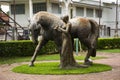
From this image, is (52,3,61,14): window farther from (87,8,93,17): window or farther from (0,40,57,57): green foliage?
(0,40,57,57): green foliage

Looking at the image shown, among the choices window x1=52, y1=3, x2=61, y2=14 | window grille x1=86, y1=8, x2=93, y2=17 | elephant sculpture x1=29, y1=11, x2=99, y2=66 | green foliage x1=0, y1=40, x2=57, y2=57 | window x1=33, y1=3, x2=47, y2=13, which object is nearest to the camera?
elephant sculpture x1=29, y1=11, x2=99, y2=66

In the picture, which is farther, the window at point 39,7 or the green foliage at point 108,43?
the window at point 39,7

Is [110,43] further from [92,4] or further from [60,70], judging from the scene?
[92,4]

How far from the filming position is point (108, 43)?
28.9m

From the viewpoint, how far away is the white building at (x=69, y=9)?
141 feet

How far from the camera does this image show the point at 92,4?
178 feet

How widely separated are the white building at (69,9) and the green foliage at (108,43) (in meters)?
10.8

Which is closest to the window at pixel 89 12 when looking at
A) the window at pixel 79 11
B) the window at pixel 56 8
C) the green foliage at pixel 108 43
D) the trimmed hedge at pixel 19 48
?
the window at pixel 79 11

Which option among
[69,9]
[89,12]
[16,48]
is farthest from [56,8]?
[16,48]

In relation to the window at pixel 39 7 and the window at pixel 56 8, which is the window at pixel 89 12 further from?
the window at pixel 39 7

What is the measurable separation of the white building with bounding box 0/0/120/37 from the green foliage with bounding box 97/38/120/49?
1079 cm

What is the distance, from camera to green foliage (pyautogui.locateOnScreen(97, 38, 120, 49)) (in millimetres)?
28422

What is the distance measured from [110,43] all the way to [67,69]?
1606 cm

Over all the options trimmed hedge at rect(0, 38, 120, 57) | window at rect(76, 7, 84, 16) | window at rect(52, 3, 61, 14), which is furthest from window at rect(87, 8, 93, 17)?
trimmed hedge at rect(0, 38, 120, 57)
